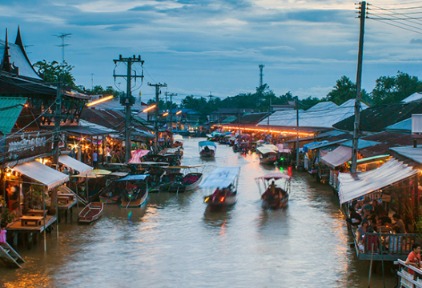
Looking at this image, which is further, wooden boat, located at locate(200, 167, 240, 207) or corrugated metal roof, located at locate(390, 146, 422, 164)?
wooden boat, located at locate(200, 167, 240, 207)

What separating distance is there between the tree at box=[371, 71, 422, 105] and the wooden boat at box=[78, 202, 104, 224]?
66.6 meters

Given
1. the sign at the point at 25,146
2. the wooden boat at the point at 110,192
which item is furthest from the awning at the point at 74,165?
the sign at the point at 25,146

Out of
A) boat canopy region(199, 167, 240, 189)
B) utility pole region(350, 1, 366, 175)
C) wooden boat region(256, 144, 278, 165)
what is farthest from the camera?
wooden boat region(256, 144, 278, 165)

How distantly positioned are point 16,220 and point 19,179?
6.02ft

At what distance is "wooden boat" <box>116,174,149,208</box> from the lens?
2945 centimetres

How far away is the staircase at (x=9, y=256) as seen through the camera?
56.2ft

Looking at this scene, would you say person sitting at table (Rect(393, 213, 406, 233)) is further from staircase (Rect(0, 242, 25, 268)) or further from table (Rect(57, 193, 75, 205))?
table (Rect(57, 193, 75, 205))

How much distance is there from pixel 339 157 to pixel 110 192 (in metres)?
12.9

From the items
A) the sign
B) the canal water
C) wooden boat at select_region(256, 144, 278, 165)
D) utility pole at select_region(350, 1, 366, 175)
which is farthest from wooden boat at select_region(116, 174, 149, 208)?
wooden boat at select_region(256, 144, 278, 165)

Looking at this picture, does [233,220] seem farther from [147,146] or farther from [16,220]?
[147,146]

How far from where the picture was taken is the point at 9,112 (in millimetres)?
23609

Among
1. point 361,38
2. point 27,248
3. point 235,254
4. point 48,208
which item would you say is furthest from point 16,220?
point 361,38

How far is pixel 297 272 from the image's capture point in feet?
57.2

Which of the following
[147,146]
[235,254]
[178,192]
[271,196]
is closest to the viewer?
[235,254]
